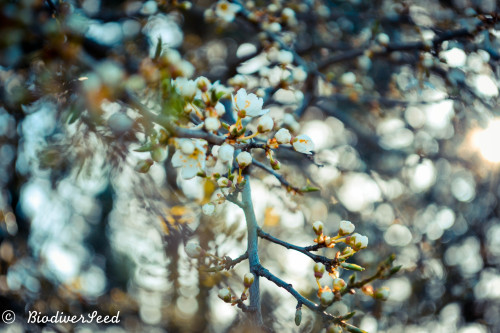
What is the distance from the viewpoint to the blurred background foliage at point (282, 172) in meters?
2.21

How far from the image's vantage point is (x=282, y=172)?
2.31m

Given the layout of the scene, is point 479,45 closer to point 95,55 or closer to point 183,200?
point 183,200

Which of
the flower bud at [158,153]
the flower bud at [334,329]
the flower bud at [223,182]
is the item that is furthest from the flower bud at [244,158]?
the flower bud at [334,329]

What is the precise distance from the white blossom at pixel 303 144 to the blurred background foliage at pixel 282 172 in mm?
533

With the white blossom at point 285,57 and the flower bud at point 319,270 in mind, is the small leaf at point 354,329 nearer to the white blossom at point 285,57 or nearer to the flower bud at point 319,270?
the flower bud at point 319,270

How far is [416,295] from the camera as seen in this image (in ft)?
13.9

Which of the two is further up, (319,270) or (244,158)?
(244,158)

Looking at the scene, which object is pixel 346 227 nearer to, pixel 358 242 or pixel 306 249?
pixel 358 242

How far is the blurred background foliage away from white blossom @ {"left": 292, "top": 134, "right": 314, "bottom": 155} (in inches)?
21.0

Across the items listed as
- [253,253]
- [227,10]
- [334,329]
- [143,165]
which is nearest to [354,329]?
[334,329]

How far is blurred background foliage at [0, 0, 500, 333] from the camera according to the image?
2205 millimetres

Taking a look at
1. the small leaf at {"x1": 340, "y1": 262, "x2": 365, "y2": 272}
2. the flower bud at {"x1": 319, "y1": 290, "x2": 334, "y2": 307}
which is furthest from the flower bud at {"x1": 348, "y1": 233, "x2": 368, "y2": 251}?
the flower bud at {"x1": 319, "y1": 290, "x2": 334, "y2": 307}

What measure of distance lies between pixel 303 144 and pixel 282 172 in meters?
0.90

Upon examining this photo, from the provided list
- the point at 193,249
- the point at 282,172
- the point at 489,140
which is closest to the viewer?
the point at 193,249
